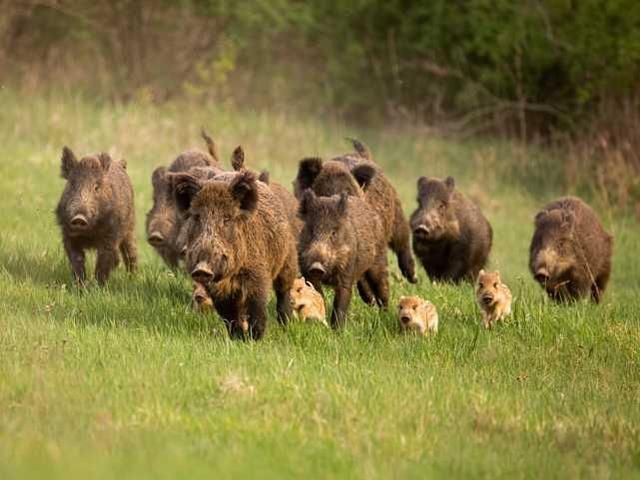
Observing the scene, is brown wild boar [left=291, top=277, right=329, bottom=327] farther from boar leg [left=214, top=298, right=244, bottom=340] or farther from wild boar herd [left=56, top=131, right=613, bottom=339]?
boar leg [left=214, top=298, right=244, bottom=340]

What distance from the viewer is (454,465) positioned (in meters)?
6.60

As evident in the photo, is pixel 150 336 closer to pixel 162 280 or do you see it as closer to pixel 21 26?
pixel 162 280

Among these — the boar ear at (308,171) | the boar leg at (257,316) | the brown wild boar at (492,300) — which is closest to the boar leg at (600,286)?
the brown wild boar at (492,300)

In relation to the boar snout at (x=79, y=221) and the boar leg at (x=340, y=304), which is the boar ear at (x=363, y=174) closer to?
the boar leg at (x=340, y=304)

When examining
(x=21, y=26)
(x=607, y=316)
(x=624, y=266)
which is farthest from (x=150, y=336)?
(x=21, y=26)

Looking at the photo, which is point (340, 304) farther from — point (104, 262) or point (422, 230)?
point (422, 230)

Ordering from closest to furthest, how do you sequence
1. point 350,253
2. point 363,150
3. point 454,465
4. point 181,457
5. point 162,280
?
1. point 181,457
2. point 454,465
3. point 350,253
4. point 162,280
5. point 363,150

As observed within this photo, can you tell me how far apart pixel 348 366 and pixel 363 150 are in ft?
18.3

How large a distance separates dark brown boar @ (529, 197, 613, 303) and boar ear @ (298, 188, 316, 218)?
355 cm

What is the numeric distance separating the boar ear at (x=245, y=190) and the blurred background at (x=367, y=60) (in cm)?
1521

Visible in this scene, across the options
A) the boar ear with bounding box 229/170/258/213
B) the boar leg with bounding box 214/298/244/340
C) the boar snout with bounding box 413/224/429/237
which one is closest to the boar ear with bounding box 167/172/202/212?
the boar ear with bounding box 229/170/258/213

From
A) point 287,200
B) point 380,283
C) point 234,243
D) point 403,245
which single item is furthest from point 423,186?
point 234,243

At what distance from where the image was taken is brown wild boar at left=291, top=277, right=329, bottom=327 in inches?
412

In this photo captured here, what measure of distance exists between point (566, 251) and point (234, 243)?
542 cm
